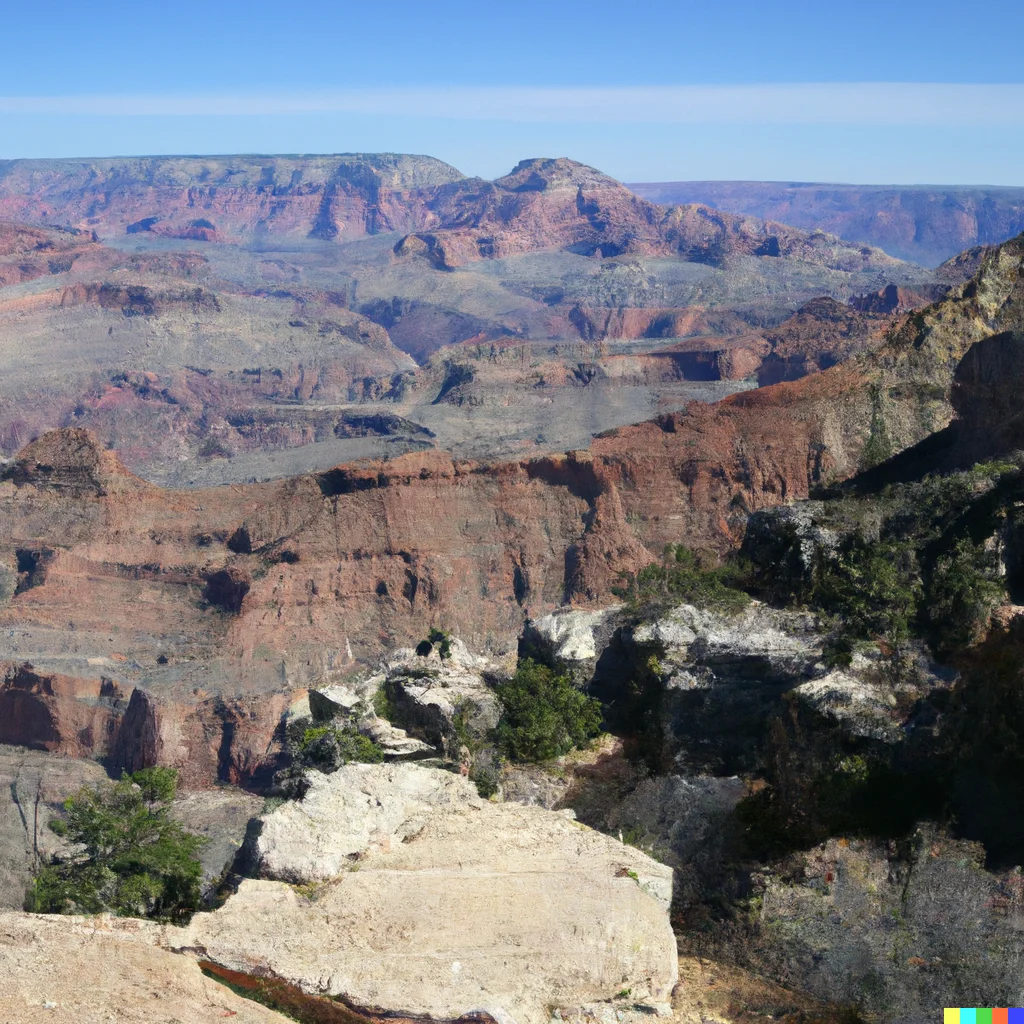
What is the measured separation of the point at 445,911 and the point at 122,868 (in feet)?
20.3

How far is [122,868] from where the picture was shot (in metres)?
20.8

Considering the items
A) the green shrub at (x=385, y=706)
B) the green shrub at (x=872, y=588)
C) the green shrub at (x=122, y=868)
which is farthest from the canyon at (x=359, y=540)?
the green shrub at (x=122, y=868)

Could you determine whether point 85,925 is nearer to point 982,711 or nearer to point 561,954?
point 561,954

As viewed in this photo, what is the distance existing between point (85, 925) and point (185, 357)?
147 meters

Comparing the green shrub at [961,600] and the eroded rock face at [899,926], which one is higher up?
the green shrub at [961,600]

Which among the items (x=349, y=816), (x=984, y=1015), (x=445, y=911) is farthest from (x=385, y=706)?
(x=984, y=1015)

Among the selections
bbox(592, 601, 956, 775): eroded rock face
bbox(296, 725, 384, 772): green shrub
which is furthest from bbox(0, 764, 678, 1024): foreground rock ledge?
bbox(592, 601, 956, 775): eroded rock face

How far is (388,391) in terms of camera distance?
144 meters

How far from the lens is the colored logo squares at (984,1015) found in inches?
663

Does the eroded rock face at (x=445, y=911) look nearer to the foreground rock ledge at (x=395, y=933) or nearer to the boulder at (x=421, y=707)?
the foreground rock ledge at (x=395, y=933)

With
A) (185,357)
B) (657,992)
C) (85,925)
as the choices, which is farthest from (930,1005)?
(185,357)

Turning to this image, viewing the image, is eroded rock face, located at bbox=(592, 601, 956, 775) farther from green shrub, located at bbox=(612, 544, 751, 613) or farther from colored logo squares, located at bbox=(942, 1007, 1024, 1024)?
colored logo squares, located at bbox=(942, 1007, 1024, 1024)

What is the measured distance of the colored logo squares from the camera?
55.3 feet

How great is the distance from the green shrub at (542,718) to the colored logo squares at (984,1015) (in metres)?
10.2
